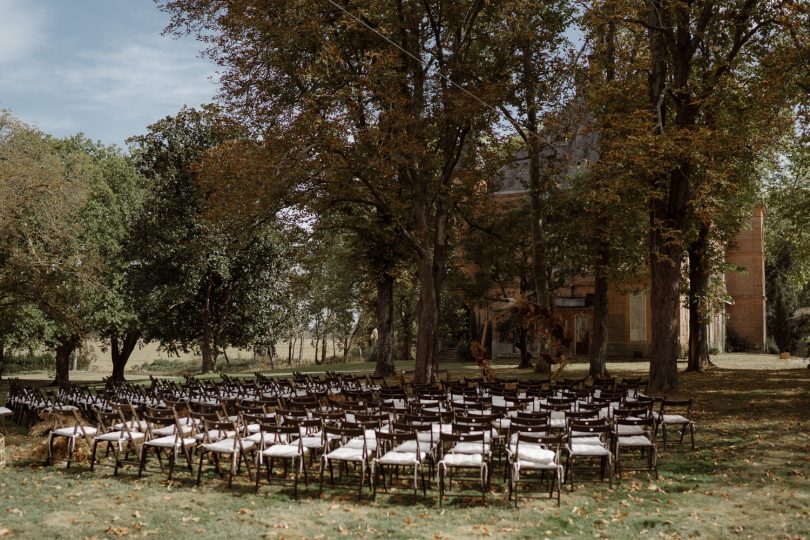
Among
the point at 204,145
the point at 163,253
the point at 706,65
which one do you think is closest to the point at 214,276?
the point at 163,253

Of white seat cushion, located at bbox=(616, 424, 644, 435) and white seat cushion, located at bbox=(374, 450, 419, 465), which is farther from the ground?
white seat cushion, located at bbox=(616, 424, 644, 435)

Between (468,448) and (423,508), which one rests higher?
(468,448)

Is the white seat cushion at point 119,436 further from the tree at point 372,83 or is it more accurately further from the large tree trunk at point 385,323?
the large tree trunk at point 385,323

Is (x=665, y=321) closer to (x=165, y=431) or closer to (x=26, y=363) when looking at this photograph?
(x=165, y=431)

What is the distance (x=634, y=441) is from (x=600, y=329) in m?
18.3

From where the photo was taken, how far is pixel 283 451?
10273 mm

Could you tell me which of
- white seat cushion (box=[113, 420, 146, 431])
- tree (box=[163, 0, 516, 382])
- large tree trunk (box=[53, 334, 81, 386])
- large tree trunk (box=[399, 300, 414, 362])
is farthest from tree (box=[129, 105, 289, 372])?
white seat cushion (box=[113, 420, 146, 431])

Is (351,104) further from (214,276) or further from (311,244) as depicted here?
(214,276)

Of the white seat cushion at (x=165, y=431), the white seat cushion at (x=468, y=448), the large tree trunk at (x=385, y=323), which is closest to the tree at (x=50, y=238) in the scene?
the large tree trunk at (x=385, y=323)

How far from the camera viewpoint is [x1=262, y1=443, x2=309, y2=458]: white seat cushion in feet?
33.1

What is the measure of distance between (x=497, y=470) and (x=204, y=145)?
2802 centimetres

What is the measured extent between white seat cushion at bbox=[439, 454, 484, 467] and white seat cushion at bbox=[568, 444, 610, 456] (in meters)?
1.31

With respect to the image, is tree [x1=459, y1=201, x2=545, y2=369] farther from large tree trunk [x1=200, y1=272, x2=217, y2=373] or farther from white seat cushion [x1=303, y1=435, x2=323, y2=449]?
white seat cushion [x1=303, y1=435, x2=323, y2=449]

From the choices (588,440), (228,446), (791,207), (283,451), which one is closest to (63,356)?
(228,446)
